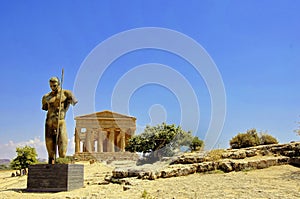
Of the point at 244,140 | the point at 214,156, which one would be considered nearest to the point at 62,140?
the point at 214,156

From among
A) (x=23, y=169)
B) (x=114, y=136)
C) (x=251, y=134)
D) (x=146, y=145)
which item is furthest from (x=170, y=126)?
(x=114, y=136)

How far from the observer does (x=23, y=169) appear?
25.7 meters

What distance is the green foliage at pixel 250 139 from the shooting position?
22594mm

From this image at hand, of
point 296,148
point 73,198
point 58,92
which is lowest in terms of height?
point 73,198

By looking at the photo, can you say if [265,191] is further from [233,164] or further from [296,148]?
[296,148]

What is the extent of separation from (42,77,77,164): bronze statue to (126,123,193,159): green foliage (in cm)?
1321

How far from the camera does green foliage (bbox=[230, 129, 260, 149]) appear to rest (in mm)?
22562

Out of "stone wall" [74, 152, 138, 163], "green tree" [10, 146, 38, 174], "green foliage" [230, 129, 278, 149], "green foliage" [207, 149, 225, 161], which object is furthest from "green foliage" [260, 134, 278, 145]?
"green tree" [10, 146, 38, 174]

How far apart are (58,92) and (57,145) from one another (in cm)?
A: 184

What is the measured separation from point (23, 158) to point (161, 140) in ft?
40.9

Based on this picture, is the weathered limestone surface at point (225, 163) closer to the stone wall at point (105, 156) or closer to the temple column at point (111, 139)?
the stone wall at point (105, 156)

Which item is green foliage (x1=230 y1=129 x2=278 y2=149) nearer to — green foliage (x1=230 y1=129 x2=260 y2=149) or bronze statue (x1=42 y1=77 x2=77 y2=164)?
green foliage (x1=230 y1=129 x2=260 y2=149)

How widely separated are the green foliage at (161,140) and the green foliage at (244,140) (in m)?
3.49

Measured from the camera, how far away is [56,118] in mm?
10289
